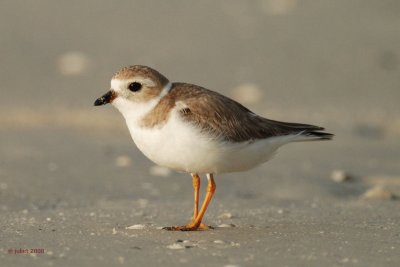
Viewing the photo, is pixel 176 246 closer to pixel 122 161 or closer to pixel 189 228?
pixel 189 228

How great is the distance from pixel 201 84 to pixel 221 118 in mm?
5508

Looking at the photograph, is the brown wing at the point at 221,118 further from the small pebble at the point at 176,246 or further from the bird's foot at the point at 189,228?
the small pebble at the point at 176,246

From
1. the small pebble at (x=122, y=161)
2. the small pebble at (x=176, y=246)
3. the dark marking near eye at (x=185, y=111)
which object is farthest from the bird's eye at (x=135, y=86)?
the small pebble at (x=122, y=161)

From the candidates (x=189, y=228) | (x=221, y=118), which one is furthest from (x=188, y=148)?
(x=189, y=228)

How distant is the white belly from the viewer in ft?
16.8

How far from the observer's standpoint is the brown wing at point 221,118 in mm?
5266

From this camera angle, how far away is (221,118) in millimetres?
5414

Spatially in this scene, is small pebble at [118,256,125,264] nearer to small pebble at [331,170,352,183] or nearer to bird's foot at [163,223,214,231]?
bird's foot at [163,223,214,231]

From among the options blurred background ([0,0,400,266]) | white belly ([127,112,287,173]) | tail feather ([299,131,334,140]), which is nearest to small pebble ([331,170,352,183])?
blurred background ([0,0,400,266])

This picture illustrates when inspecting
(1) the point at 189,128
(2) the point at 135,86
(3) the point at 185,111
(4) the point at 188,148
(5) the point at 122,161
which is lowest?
(4) the point at 188,148

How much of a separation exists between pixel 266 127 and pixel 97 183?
7.82ft

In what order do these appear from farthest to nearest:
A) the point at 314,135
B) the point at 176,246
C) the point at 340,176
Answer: the point at 340,176 < the point at 314,135 < the point at 176,246

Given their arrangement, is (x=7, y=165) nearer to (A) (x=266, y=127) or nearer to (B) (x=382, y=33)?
(A) (x=266, y=127)

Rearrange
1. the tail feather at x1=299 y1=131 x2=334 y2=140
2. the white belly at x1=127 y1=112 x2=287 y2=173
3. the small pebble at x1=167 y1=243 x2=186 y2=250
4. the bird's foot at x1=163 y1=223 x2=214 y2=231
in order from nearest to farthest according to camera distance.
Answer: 1. the small pebble at x1=167 y1=243 x2=186 y2=250
2. the white belly at x1=127 y1=112 x2=287 y2=173
3. the bird's foot at x1=163 y1=223 x2=214 y2=231
4. the tail feather at x1=299 y1=131 x2=334 y2=140
